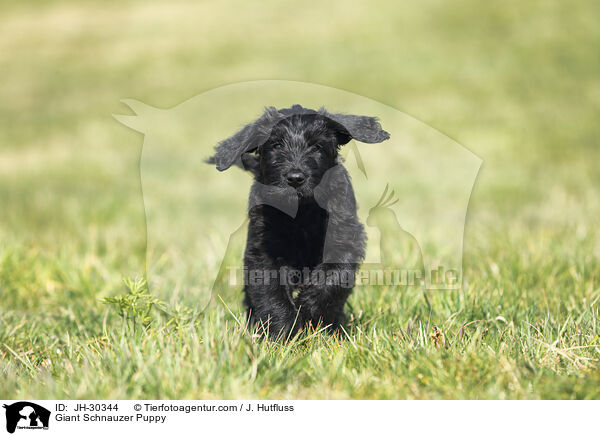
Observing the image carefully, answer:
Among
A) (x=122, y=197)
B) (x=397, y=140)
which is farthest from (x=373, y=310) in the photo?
(x=397, y=140)

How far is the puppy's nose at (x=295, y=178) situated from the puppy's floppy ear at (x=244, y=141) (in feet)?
1.28

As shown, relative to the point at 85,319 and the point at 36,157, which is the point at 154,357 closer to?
the point at 85,319

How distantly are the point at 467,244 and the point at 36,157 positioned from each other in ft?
27.9

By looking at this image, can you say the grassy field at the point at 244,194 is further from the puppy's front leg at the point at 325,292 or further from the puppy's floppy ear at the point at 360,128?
the puppy's floppy ear at the point at 360,128

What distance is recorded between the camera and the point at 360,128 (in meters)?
3.30

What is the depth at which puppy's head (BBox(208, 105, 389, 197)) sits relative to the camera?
3.24m

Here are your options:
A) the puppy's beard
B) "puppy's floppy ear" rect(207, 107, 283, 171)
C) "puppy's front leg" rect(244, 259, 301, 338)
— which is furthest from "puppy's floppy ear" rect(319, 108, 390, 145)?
"puppy's front leg" rect(244, 259, 301, 338)

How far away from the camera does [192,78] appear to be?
1508 centimetres

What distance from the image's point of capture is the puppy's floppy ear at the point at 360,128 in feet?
10.6

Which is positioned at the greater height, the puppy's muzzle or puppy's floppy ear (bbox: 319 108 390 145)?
puppy's floppy ear (bbox: 319 108 390 145)

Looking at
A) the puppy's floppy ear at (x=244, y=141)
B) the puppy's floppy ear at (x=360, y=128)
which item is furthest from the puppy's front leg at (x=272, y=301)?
the puppy's floppy ear at (x=360, y=128)
